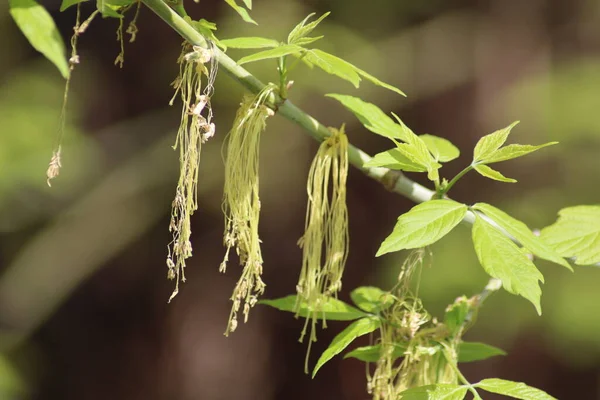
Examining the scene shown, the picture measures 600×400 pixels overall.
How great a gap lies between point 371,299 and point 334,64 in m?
0.30

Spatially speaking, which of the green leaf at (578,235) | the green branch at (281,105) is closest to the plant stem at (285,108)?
the green branch at (281,105)

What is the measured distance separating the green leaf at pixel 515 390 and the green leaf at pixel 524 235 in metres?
0.12

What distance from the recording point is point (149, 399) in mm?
2910

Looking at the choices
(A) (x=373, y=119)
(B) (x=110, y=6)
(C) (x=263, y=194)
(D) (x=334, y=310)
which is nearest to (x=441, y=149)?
(A) (x=373, y=119)

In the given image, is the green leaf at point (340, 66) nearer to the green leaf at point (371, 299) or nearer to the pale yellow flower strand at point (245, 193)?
the pale yellow flower strand at point (245, 193)

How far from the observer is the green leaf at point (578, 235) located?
76cm

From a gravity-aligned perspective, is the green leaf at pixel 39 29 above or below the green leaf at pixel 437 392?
above

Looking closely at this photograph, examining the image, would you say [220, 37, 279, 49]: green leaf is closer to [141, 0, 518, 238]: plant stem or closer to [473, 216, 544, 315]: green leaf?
[141, 0, 518, 238]: plant stem

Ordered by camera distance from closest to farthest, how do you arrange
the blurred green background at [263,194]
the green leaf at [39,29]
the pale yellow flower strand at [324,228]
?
the green leaf at [39,29] < the pale yellow flower strand at [324,228] < the blurred green background at [263,194]

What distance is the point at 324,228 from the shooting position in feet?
2.50

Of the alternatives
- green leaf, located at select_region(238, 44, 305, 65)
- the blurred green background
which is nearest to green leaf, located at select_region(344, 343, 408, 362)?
green leaf, located at select_region(238, 44, 305, 65)

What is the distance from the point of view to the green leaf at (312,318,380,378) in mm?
671

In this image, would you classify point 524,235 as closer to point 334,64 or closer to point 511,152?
point 511,152

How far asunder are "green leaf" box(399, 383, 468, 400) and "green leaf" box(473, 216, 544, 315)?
110 millimetres
